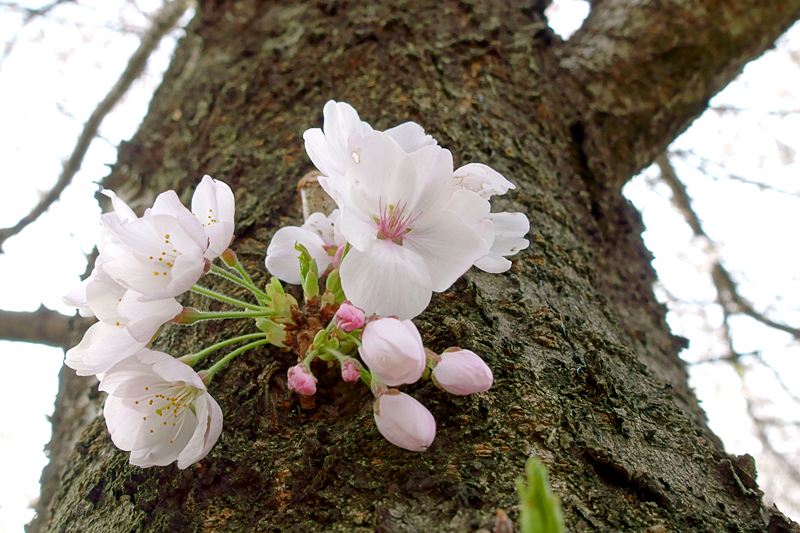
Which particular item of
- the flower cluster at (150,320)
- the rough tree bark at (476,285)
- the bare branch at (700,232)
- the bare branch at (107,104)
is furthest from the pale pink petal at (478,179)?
the bare branch at (700,232)

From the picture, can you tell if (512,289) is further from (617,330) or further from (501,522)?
(501,522)

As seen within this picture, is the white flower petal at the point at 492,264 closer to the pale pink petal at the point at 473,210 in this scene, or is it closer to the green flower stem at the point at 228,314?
the pale pink petal at the point at 473,210

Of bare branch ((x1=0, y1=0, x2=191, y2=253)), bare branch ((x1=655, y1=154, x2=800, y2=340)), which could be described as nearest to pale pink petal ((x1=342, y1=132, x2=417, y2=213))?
bare branch ((x1=0, y1=0, x2=191, y2=253))

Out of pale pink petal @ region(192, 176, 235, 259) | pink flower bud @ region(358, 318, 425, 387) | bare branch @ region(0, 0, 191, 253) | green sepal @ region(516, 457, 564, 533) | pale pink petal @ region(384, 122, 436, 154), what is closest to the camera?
green sepal @ region(516, 457, 564, 533)

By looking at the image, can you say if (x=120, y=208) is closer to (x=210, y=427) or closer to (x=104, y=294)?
(x=104, y=294)

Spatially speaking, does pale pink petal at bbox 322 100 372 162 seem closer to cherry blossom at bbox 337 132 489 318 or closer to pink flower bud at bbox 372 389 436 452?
cherry blossom at bbox 337 132 489 318

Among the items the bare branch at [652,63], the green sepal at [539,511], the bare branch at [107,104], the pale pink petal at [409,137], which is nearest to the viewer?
the green sepal at [539,511]
